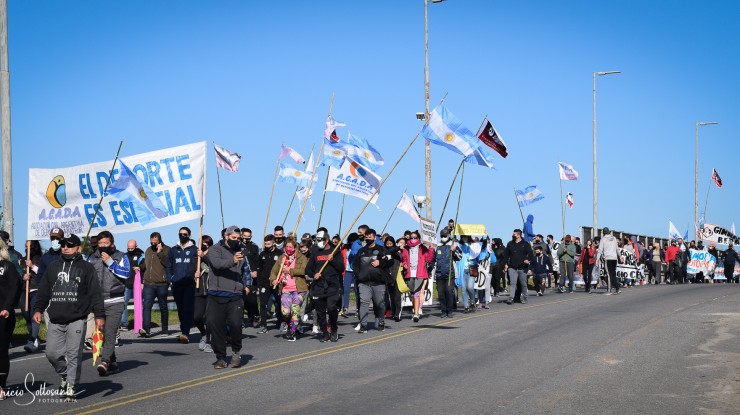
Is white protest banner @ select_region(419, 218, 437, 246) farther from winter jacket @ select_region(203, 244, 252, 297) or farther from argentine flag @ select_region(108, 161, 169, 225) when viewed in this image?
winter jacket @ select_region(203, 244, 252, 297)

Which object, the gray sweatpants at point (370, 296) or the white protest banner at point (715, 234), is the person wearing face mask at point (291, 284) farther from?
the white protest banner at point (715, 234)

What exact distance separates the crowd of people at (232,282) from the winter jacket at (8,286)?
0.01m

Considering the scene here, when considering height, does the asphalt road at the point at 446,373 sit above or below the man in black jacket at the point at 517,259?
below

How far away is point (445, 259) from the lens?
2191cm

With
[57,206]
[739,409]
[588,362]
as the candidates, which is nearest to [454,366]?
[588,362]

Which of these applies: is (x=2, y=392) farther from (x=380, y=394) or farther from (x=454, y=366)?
(x=454, y=366)

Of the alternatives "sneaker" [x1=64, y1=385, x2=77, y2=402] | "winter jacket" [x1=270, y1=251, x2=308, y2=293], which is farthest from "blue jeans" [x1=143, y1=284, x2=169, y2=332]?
"sneaker" [x1=64, y1=385, x2=77, y2=402]

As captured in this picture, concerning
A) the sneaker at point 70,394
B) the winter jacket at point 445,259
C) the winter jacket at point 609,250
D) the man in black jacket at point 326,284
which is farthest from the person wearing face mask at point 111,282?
the winter jacket at point 609,250

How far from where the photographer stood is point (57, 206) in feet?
55.0

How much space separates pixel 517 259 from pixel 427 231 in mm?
4703

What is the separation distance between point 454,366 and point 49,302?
16.8 feet

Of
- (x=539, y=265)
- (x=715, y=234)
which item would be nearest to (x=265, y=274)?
(x=539, y=265)

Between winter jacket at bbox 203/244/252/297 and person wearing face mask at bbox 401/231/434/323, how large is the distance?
8201 mm

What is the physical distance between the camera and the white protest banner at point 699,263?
45.7m
